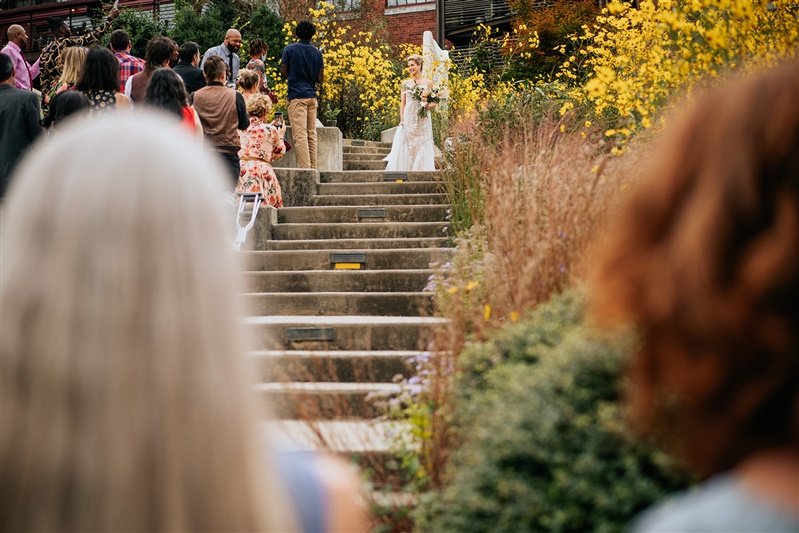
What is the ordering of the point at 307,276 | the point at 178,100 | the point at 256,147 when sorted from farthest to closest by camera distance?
the point at 256,147
the point at 307,276
the point at 178,100

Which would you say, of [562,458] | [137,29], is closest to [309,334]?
[562,458]

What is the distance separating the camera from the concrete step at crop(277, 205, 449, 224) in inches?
405

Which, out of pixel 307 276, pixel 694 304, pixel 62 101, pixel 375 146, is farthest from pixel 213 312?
pixel 375 146

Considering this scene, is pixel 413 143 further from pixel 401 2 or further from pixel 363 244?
pixel 401 2

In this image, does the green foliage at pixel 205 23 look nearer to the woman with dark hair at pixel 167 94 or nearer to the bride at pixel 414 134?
the bride at pixel 414 134

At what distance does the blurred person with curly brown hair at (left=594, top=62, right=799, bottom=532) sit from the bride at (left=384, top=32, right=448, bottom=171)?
42.5ft

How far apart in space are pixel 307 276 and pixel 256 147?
8.24ft

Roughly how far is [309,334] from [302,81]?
6577 millimetres

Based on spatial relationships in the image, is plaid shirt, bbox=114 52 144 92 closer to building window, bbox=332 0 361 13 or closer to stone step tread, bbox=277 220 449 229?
stone step tread, bbox=277 220 449 229

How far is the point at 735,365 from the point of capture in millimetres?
1106

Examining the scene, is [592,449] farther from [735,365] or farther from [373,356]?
[373,356]

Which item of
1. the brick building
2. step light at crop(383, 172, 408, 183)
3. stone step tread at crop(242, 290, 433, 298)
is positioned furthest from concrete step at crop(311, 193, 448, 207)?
the brick building

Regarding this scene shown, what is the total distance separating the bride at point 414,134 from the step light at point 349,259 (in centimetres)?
525

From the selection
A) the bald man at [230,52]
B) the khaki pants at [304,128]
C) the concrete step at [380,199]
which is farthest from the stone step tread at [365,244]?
the bald man at [230,52]
